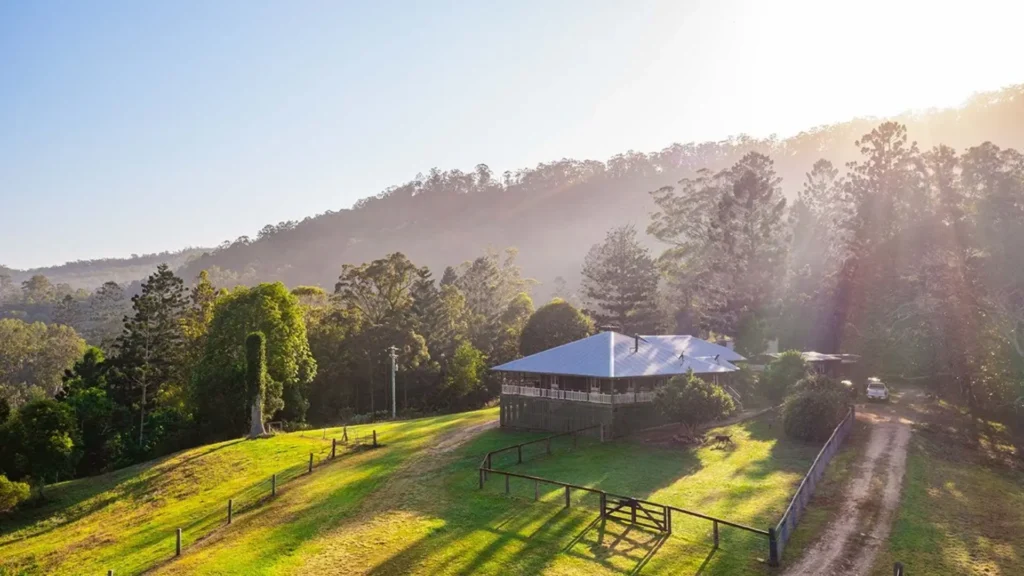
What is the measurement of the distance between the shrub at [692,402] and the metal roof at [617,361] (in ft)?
9.02

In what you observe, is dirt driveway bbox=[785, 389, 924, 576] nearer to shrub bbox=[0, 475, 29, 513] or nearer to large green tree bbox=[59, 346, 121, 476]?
shrub bbox=[0, 475, 29, 513]

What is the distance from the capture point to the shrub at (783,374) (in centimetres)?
4597

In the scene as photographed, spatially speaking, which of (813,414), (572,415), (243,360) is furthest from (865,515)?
(243,360)

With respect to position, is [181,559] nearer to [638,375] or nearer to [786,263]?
[638,375]

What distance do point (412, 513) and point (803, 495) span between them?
49.8ft

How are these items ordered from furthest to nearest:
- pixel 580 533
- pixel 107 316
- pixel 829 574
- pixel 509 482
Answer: pixel 107 316, pixel 509 482, pixel 580 533, pixel 829 574

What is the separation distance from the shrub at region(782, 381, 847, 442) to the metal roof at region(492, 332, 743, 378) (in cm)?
684

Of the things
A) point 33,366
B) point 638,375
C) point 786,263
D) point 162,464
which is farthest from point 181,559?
point 33,366

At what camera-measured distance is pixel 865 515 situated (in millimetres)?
22438

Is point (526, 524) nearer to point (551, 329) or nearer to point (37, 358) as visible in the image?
point (551, 329)

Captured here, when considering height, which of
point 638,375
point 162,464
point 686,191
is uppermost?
point 686,191

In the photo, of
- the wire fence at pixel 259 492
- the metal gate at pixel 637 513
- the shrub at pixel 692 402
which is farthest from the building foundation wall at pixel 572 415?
the metal gate at pixel 637 513

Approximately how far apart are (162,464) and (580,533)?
108 feet

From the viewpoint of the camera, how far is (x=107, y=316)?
12612 centimetres
